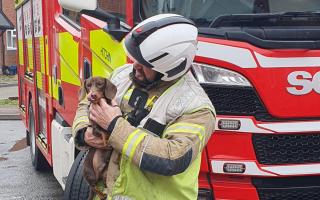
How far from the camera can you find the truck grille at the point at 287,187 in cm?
330

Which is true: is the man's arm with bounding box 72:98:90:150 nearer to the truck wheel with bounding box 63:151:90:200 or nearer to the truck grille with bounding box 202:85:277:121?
the truck grille with bounding box 202:85:277:121

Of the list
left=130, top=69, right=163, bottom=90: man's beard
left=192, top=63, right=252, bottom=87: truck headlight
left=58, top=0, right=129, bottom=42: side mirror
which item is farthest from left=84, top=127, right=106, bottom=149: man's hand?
left=58, top=0, right=129, bottom=42: side mirror

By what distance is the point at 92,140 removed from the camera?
2.24m

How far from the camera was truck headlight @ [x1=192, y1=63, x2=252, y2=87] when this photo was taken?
3.12 m

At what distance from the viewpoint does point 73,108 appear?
15.2ft

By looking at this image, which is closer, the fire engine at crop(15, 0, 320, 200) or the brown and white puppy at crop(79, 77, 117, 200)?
the brown and white puppy at crop(79, 77, 117, 200)

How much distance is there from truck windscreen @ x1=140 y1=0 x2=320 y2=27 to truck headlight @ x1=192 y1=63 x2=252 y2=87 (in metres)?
0.42

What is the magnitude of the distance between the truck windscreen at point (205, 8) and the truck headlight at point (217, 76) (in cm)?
42

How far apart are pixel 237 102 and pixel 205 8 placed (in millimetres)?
670

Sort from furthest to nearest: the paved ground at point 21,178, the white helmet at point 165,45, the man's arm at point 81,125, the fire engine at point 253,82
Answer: the paved ground at point 21,178, the fire engine at point 253,82, the man's arm at point 81,125, the white helmet at point 165,45

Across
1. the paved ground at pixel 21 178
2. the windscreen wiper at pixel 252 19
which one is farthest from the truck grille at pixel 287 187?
the paved ground at pixel 21 178

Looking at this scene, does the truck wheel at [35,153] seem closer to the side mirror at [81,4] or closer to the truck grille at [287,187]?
the side mirror at [81,4]

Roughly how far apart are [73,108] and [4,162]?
156 inches

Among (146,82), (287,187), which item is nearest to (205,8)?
(287,187)
